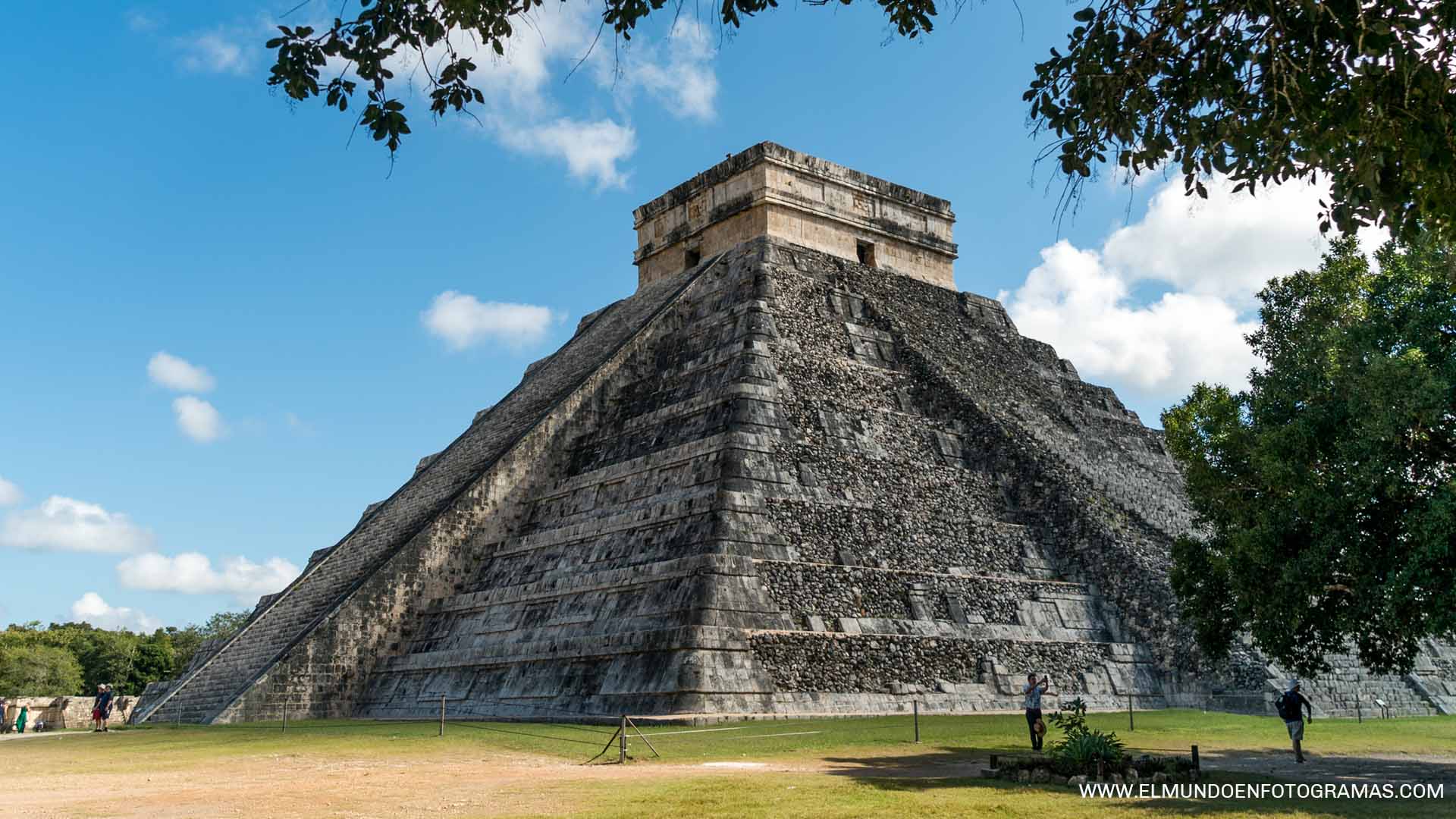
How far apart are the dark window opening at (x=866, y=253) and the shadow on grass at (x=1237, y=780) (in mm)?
15323

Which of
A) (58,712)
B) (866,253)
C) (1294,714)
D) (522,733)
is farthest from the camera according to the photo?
(866,253)

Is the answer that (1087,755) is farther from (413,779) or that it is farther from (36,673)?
(36,673)

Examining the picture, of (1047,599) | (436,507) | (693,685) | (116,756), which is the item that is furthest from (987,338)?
(116,756)

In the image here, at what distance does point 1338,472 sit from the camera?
10.9 meters

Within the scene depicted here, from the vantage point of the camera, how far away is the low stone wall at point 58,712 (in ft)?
72.6

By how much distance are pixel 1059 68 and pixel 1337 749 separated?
933cm

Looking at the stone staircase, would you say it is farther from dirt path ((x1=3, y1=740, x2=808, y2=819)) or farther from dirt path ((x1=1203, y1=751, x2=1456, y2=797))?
dirt path ((x1=1203, y1=751, x2=1456, y2=797))

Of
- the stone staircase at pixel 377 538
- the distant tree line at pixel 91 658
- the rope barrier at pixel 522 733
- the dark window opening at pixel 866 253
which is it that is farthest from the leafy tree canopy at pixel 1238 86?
the distant tree line at pixel 91 658

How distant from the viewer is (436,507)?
19.8 metres

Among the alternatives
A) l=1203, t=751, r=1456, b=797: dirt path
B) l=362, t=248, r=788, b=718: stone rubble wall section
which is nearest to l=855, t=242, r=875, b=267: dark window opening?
l=362, t=248, r=788, b=718: stone rubble wall section

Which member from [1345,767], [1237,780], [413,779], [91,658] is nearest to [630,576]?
[413,779]

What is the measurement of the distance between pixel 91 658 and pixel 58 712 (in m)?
35.6

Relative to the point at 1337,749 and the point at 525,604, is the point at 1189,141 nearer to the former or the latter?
the point at 1337,749

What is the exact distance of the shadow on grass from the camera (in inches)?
301
